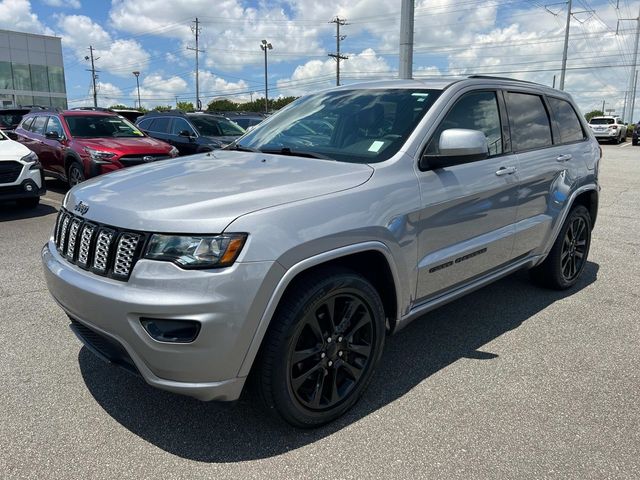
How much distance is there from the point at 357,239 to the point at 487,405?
123 cm

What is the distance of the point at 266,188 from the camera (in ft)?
8.43

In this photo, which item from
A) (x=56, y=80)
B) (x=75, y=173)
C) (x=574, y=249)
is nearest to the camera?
(x=574, y=249)

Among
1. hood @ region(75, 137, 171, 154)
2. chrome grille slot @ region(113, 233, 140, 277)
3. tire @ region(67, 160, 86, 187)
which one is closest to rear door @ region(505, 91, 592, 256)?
chrome grille slot @ region(113, 233, 140, 277)

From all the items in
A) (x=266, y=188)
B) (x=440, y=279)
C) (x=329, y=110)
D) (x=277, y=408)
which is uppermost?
(x=329, y=110)

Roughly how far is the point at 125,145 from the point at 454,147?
769 cm

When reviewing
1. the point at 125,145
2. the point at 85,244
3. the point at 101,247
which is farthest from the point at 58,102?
the point at 101,247

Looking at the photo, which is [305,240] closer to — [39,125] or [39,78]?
[39,125]

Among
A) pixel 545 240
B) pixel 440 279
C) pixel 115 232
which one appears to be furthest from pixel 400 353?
pixel 115 232

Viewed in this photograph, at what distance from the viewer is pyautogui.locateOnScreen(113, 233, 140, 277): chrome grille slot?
92.5 inches

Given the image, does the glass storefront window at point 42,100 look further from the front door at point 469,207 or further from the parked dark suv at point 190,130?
the front door at point 469,207

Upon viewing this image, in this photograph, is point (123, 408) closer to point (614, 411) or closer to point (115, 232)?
point (115, 232)

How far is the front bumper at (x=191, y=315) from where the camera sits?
2.23 metres

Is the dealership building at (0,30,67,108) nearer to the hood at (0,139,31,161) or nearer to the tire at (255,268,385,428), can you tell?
the hood at (0,139,31,161)

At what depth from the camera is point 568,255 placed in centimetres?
483
